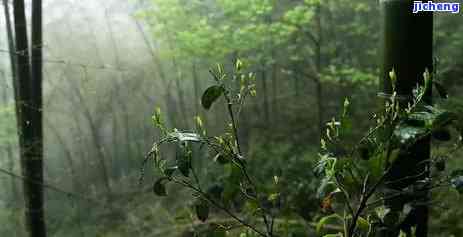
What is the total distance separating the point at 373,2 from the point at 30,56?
502 centimetres

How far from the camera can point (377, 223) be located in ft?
3.01

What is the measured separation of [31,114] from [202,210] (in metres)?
2.02

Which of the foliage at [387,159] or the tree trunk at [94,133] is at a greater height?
the foliage at [387,159]

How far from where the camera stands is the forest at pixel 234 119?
2.89 ft

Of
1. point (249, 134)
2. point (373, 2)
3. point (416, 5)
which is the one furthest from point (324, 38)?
point (416, 5)

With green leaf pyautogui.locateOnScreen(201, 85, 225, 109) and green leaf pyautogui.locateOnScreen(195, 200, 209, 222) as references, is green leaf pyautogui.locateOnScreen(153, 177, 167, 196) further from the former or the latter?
green leaf pyautogui.locateOnScreen(201, 85, 225, 109)

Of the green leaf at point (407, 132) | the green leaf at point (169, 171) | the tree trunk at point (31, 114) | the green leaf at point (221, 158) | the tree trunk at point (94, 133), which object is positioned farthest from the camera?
the tree trunk at point (94, 133)

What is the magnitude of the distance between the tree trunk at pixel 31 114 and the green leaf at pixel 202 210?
188 centimetres

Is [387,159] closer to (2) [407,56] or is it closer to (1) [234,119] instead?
(2) [407,56]

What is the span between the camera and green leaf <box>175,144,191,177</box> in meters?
0.81

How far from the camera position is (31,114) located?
8.29ft

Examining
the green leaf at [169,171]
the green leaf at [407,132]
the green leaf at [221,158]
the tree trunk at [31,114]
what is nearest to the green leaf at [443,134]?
the green leaf at [407,132]

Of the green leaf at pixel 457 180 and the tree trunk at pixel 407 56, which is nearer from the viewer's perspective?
the green leaf at pixel 457 180

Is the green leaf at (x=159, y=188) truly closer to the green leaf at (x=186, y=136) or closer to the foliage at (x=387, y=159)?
the green leaf at (x=186, y=136)
